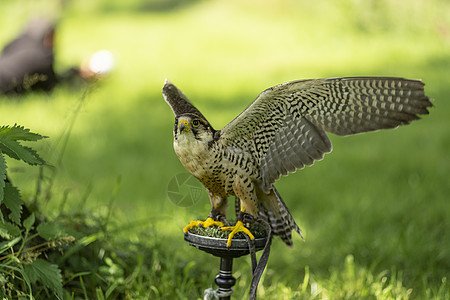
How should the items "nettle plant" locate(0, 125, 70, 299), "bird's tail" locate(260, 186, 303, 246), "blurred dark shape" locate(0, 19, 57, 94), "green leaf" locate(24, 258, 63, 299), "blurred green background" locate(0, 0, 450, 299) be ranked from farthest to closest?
"blurred dark shape" locate(0, 19, 57, 94) < "blurred green background" locate(0, 0, 450, 299) < "bird's tail" locate(260, 186, 303, 246) < "green leaf" locate(24, 258, 63, 299) < "nettle plant" locate(0, 125, 70, 299)

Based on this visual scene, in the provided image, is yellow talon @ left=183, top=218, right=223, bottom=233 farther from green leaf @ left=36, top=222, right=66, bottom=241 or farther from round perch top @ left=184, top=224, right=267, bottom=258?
green leaf @ left=36, top=222, right=66, bottom=241

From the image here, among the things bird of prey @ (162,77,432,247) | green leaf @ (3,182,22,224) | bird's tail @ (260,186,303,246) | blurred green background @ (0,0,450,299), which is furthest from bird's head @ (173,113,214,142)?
blurred green background @ (0,0,450,299)

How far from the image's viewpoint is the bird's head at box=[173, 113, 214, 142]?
2340 millimetres

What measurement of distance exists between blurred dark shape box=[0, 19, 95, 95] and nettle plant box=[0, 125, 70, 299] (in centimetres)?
506

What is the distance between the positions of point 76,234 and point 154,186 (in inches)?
109

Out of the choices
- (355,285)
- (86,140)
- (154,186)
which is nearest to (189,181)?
(355,285)

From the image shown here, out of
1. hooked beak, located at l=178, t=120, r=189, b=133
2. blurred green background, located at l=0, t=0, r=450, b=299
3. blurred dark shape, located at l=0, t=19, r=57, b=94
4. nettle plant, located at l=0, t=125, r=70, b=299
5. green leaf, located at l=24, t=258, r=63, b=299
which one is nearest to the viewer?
hooked beak, located at l=178, t=120, r=189, b=133

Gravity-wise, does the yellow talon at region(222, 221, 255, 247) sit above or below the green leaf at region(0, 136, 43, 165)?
below

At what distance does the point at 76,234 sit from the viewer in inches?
112

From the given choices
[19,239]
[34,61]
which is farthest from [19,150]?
[34,61]

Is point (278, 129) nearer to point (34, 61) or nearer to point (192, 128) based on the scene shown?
point (192, 128)

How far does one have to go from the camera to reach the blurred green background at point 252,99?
417 centimetres

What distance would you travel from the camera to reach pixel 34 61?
789cm

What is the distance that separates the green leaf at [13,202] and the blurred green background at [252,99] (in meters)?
0.75
